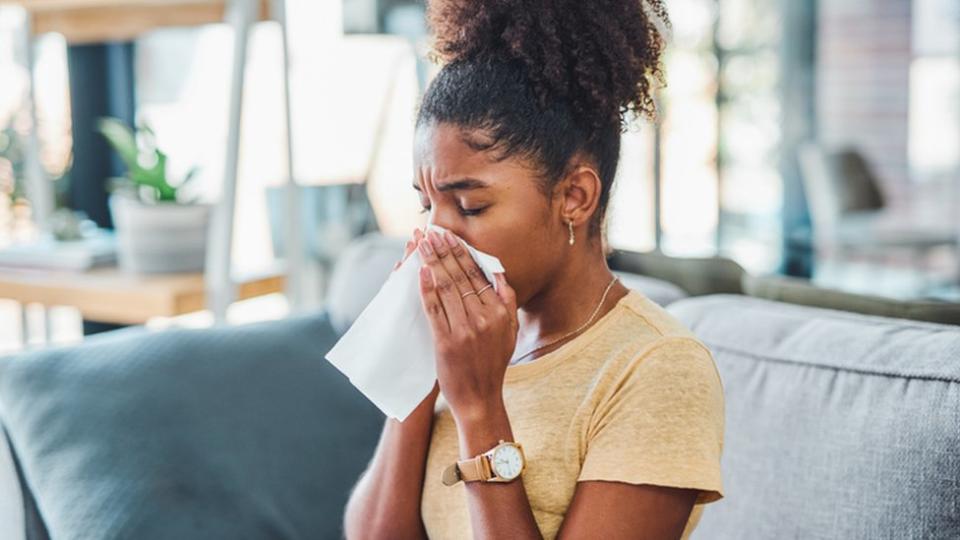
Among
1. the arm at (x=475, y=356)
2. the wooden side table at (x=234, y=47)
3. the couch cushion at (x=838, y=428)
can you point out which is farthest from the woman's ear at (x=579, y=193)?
the wooden side table at (x=234, y=47)

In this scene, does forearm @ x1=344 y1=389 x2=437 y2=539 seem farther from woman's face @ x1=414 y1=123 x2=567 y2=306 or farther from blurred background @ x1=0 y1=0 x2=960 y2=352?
blurred background @ x1=0 y1=0 x2=960 y2=352

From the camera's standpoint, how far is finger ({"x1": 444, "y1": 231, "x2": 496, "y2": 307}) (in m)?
1.01

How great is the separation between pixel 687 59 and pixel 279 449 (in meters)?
3.86

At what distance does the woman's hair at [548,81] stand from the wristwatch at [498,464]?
25 cm

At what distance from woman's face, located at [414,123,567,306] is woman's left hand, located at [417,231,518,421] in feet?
0.08

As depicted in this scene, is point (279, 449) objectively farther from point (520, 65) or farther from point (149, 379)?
point (520, 65)

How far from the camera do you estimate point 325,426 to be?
1.65 m

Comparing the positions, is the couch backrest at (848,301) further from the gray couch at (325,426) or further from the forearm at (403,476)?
the forearm at (403,476)

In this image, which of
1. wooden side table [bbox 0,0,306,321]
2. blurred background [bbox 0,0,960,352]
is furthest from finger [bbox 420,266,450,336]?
wooden side table [bbox 0,0,306,321]

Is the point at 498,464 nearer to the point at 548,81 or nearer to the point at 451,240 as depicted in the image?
the point at 451,240

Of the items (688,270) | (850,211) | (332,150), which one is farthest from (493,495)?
(850,211)

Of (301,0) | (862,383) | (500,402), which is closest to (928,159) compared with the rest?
(301,0)

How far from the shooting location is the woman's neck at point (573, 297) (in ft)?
3.59

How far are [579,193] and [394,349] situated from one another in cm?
24
